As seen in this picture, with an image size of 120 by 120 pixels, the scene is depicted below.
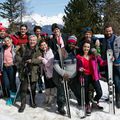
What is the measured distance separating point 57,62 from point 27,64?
0.94 metres

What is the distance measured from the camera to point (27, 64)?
8203 millimetres

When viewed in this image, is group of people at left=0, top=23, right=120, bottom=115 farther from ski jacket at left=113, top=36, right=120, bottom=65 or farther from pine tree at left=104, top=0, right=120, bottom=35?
pine tree at left=104, top=0, right=120, bottom=35

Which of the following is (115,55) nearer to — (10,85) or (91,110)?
(91,110)

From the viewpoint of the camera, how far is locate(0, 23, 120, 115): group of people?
301 inches

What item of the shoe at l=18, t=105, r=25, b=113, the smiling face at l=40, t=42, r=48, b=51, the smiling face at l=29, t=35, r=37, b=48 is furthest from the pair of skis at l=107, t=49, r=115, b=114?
the shoe at l=18, t=105, r=25, b=113

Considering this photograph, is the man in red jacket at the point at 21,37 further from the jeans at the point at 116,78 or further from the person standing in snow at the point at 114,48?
the jeans at the point at 116,78

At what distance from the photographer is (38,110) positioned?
8141 millimetres

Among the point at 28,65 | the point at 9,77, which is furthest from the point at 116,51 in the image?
the point at 9,77

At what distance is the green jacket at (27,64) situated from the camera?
809 centimetres

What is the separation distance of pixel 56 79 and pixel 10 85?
187 cm

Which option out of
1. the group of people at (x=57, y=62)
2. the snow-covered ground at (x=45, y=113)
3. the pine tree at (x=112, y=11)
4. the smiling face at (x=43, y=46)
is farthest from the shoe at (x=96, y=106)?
the pine tree at (x=112, y=11)

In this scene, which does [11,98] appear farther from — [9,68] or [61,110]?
[61,110]

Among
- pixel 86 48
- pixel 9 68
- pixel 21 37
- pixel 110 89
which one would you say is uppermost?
pixel 21 37

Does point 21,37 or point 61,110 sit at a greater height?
point 21,37
